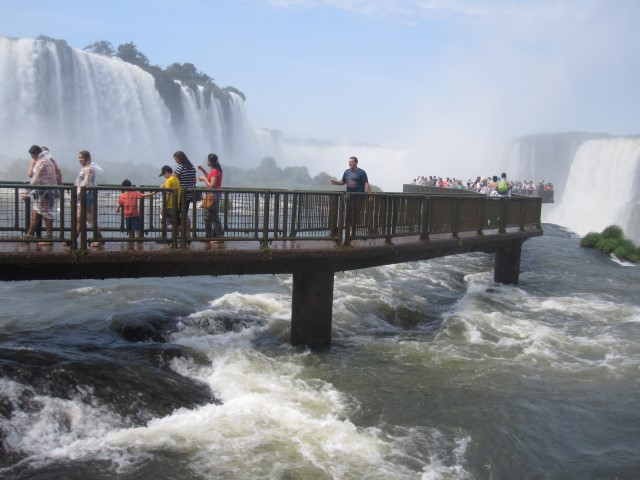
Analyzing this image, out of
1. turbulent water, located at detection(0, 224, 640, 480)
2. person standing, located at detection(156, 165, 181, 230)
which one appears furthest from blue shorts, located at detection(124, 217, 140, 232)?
turbulent water, located at detection(0, 224, 640, 480)

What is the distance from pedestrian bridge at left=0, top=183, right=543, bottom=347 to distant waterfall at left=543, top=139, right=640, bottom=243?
43482 millimetres

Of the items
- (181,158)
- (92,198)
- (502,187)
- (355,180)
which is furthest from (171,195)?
(502,187)

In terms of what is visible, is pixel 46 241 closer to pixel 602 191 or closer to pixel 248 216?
pixel 248 216

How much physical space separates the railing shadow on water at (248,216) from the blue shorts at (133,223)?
3.0 inches

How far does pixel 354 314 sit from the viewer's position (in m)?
14.0

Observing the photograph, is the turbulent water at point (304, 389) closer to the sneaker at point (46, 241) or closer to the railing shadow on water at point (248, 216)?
the sneaker at point (46, 241)

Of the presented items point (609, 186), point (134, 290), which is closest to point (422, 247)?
point (134, 290)

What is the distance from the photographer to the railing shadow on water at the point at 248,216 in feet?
30.4

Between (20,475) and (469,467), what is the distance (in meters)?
4.64

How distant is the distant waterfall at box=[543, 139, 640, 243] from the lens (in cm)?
5400

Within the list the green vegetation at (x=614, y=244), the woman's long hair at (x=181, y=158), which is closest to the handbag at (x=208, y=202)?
the woman's long hair at (x=181, y=158)

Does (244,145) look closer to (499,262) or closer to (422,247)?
(499,262)

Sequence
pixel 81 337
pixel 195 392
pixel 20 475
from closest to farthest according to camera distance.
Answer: pixel 20 475
pixel 195 392
pixel 81 337

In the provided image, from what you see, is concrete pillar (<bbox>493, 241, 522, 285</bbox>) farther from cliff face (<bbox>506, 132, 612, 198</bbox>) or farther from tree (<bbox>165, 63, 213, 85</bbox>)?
tree (<bbox>165, 63, 213, 85</bbox>)
